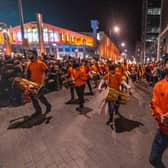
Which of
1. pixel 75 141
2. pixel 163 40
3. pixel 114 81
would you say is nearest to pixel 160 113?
pixel 75 141

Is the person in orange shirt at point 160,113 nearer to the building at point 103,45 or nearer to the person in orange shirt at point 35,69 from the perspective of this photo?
the person in orange shirt at point 35,69

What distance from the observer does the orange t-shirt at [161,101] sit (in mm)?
2440

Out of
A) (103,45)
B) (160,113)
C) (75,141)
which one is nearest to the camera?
(160,113)

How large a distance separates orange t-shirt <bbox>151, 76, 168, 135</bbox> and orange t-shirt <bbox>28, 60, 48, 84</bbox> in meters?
3.97

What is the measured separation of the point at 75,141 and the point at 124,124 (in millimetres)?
1788

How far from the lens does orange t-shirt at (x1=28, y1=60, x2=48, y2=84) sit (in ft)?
18.6

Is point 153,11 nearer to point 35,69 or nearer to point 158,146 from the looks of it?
point 35,69

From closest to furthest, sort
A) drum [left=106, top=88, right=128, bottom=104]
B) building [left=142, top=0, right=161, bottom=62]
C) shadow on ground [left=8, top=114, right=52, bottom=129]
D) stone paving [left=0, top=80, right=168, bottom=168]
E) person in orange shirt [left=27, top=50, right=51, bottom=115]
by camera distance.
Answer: stone paving [left=0, top=80, right=168, bottom=168] → drum [left=106, top=88, right=128, bottom=104] → shadow on ground [left=8, top=114, right=52, bottom=129] → person in orange shirt [left=27, top=50, right=51, bottom=115] → building [left=142, top=0, right=161, bottom=62]

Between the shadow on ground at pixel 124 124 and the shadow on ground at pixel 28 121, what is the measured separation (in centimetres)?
217

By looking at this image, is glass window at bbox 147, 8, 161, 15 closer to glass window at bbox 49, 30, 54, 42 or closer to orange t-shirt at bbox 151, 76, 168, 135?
glass window at bbox 49, 30, 54, 42

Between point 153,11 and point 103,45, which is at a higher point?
point 153,11

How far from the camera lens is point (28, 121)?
226 inches

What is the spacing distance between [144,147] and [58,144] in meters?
1.96

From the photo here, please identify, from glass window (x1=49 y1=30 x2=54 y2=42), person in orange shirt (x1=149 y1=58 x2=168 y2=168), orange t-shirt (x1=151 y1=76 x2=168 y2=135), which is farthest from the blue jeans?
glass window (x1=49 y1=30 x2=54 y2=42)
